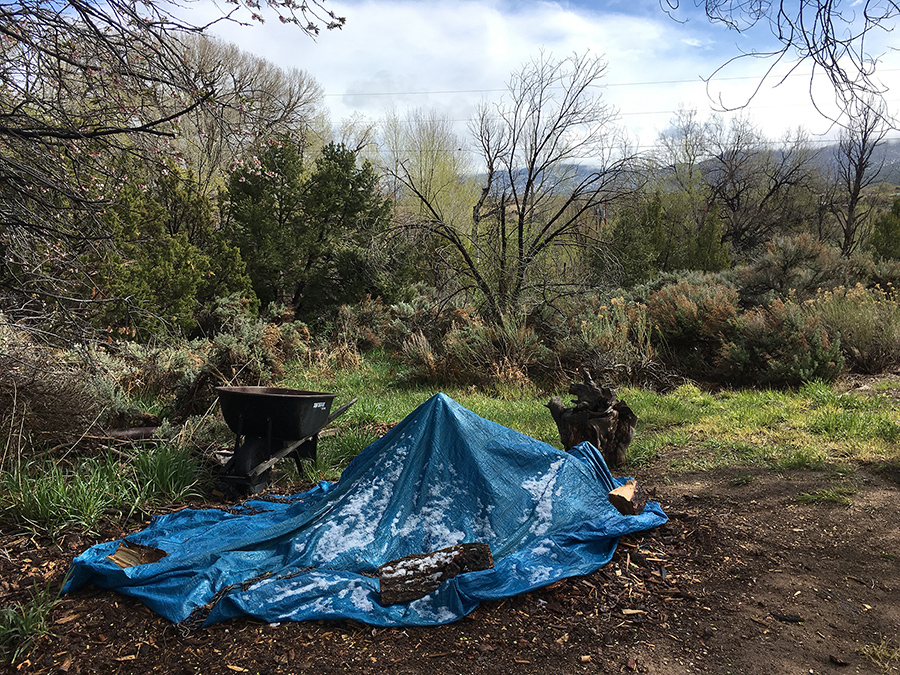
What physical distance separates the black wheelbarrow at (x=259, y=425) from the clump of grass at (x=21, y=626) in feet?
5.46

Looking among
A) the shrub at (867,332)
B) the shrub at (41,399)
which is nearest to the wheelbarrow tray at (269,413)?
the shrub at (41,399)

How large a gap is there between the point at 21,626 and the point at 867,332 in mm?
9651

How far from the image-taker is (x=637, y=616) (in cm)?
275

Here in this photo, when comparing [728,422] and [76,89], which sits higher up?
[76,89]

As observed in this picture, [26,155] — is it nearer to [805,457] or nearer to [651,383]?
[805,457]

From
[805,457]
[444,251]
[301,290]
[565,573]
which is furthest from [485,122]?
[565,573]

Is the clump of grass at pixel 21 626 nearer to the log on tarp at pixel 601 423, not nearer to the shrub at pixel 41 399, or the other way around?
the shrub at pixel 41 399

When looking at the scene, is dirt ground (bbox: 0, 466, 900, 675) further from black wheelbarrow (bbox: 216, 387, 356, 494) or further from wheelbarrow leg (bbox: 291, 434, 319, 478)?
wheelbarrow leg (bbox: 291, 434, 319, 478)

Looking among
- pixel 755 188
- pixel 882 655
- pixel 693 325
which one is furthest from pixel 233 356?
pixel 755 188

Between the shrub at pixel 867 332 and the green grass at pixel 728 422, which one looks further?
the shrub at pixel 867 332

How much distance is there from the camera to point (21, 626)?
2.62 m

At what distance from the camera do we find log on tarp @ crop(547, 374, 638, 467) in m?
4.88

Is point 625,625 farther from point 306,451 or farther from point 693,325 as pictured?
point 693,325

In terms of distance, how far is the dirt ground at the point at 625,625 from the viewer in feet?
7.97
